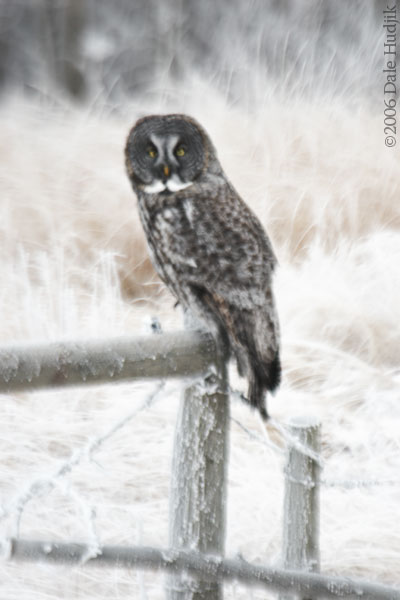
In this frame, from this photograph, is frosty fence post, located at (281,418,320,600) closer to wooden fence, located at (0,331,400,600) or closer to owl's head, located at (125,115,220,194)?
wooden fence, located at (0,331,400,600)

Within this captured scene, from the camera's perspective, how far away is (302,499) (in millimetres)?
935

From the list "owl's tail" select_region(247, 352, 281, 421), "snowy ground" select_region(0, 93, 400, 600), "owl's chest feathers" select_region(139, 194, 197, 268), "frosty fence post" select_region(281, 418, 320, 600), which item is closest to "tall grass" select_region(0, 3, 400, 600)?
"snowy ground" select_region(0, 93, 400, 600)

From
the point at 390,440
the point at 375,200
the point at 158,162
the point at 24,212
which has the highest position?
the point at 375,200

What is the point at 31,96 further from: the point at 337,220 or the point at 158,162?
the point at 158,162

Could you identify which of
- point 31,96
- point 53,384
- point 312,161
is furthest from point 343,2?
point 53,384

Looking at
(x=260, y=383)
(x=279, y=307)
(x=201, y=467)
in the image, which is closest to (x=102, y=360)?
(x=201, y=467)

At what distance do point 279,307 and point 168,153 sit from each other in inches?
44.1

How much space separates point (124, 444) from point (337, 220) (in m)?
1.12

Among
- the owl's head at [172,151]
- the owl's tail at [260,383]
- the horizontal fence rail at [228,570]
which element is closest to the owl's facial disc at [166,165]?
the owl's head at [172,151]

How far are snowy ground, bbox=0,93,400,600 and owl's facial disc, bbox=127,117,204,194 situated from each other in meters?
0.54

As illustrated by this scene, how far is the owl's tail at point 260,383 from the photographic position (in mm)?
882

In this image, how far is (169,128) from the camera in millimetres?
978

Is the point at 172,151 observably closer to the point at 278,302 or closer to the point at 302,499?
the point at 302,499

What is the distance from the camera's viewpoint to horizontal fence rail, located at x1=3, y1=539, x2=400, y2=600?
70 cm
